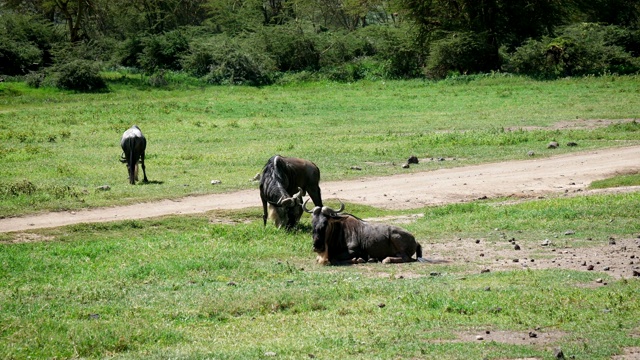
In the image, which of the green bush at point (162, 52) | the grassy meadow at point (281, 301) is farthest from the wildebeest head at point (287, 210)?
the green bush at point (162, 52)

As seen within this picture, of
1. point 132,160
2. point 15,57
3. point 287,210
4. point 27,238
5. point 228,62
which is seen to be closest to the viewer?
point 287,210

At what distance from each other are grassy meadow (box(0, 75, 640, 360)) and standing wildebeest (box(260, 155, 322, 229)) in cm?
53

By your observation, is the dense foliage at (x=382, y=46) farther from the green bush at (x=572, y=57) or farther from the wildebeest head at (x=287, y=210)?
the wildebeest head at (x=287, y=210)

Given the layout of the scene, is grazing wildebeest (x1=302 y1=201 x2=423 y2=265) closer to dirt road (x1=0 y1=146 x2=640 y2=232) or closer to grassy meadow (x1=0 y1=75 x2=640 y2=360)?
grassy meadow (x1=0 y1=75 x2=640 y2=360)

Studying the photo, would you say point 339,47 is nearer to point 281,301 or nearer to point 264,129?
point 264,129

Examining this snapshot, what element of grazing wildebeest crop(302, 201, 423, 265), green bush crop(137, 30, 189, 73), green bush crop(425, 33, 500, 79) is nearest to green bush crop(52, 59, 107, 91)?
green bush crop(137, 30, 189, 73)

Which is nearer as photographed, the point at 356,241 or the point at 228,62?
the point at 356,241

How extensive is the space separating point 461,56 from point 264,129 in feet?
66.5

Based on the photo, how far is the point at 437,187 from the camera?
20.6m

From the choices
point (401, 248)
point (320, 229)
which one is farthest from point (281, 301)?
point (401, 248)

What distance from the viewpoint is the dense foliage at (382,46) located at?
47250 mm

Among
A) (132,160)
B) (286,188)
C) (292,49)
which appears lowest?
(132,160)

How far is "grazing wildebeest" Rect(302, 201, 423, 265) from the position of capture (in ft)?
42.5

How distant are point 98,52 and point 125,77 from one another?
22.8 ft
